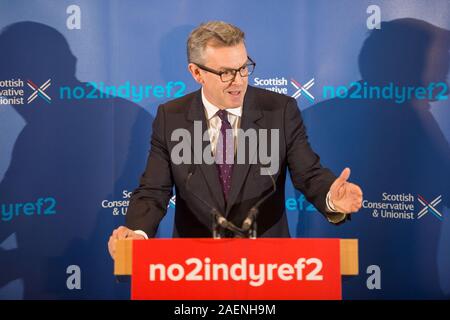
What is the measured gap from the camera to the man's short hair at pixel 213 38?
2.39 m

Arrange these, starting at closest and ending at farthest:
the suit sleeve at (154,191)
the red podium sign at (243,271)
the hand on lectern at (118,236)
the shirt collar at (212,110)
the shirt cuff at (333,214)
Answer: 1. the red podium sign at (243,271)
2. the hand on lectern at (118,236)
3. the shirt cuff at (333,214)
4. the suit sleeve at (154,191)
5. the shirt collar at (212,110)

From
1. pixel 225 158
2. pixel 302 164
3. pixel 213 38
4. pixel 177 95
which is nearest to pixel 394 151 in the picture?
pixel 302 164

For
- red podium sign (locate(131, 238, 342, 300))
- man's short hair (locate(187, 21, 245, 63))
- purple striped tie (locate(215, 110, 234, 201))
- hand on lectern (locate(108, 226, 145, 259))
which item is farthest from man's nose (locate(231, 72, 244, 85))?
red podium sign (locate(131, 238, 342, 300))

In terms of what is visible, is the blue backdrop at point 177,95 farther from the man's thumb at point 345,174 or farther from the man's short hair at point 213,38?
the man's thumb at point 345,174

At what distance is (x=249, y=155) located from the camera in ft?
8.14

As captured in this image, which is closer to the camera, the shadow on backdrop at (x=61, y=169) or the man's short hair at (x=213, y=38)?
the man's short hair at (x=213, y=38)

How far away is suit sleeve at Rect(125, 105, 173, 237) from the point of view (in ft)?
7.64

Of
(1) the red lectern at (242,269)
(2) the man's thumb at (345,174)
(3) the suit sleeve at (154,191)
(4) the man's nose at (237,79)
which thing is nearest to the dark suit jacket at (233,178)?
(3) the suit sleeve at (154,191)

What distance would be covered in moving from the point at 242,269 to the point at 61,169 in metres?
2.28

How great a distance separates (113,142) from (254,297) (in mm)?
2195

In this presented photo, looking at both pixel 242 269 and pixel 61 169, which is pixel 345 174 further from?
pixel 61 169

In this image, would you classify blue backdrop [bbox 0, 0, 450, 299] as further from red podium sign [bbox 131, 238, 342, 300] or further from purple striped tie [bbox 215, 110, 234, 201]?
red podium sign [bbox 131, 238, 342, 300]

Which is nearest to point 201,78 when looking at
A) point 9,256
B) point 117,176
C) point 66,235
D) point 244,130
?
point 244,130

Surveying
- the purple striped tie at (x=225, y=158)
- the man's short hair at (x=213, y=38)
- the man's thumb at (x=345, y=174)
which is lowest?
the man's thumb at (x=345, y=174)
